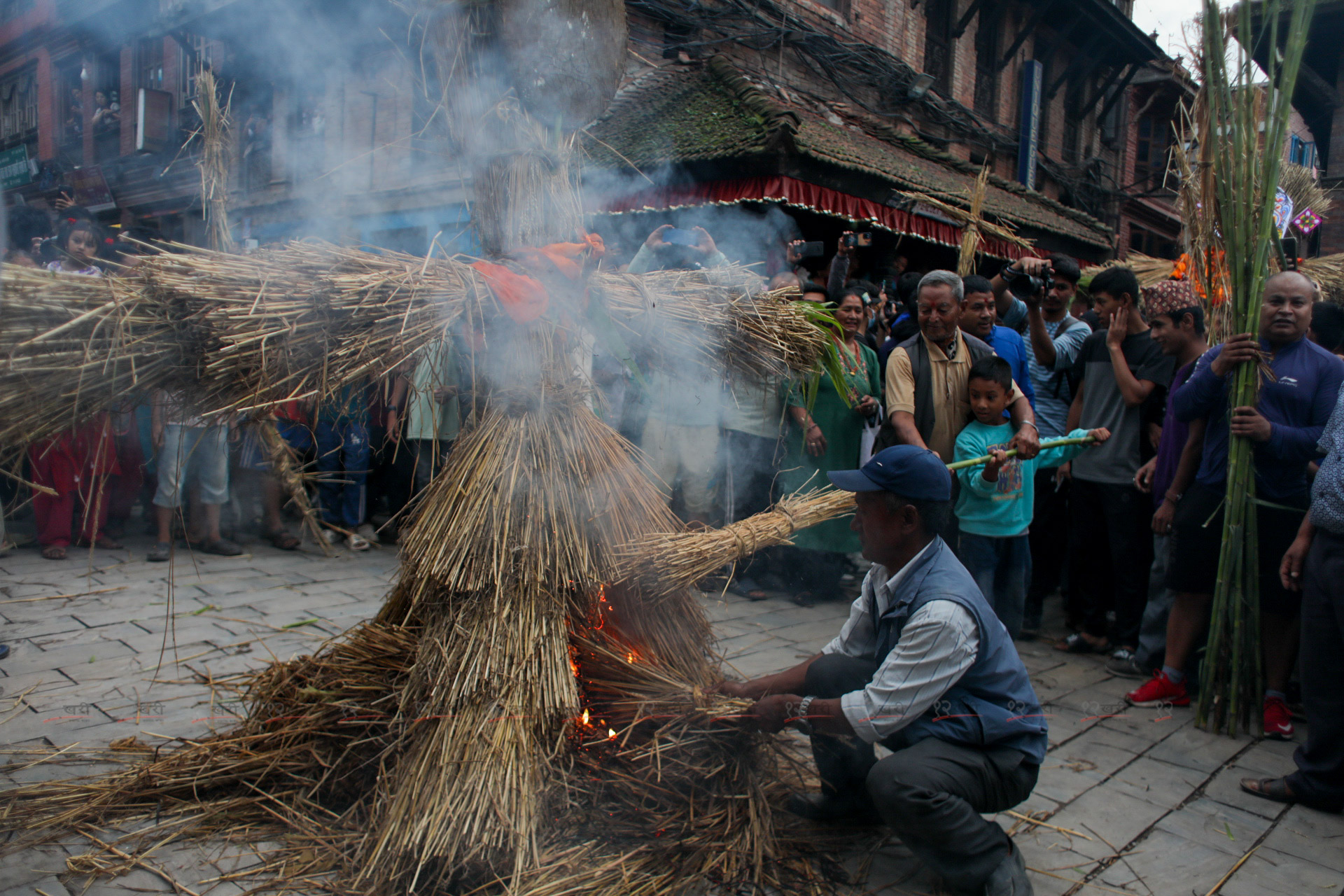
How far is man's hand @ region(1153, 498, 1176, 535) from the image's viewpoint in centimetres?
387

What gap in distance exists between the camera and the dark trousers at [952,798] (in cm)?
206

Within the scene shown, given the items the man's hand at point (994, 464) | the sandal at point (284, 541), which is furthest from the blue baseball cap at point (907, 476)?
the sandal at point (284, 541)

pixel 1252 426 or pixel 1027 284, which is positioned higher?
pixel 1027 284

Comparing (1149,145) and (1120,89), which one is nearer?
(1120,89)

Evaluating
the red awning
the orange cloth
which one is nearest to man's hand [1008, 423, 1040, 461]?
the orange cloth

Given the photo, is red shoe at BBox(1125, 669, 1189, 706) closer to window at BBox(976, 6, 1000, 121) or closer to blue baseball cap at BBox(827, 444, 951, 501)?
blue baseball cap at BBox(827, 444, 951, 501)

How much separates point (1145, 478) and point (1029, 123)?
14190 mm

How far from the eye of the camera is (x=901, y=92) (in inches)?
535

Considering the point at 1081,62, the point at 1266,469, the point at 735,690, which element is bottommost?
the point at 735,690

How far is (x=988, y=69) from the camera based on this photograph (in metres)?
15.8

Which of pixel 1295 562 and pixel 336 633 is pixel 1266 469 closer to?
pixel 1295 562

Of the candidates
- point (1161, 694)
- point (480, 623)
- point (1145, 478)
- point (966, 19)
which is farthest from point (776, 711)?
point (966, 19)

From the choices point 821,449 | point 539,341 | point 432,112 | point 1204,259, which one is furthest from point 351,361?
point 1204,259

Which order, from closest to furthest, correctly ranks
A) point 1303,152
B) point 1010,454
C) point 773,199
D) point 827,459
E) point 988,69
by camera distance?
point 1010,454, point 827,459, point 773,199, point 1303,152, point 988,69
